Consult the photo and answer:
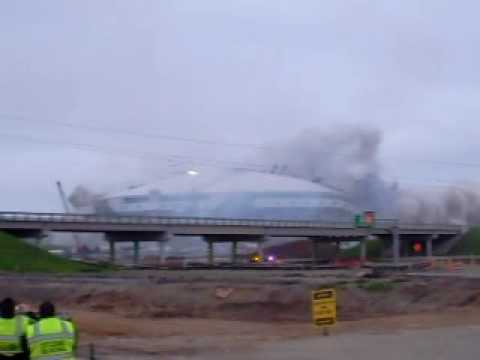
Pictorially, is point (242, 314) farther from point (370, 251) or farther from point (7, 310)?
point (370, 251)

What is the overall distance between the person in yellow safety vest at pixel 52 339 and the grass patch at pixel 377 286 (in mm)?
35836

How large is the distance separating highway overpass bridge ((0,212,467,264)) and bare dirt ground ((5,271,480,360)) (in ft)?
156

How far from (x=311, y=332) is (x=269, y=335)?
5.81 feet

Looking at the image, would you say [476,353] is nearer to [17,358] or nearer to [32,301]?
[17,358]

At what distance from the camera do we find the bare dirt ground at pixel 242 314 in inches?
1027

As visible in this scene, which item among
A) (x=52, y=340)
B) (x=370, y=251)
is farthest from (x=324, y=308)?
(x=370, y=251)

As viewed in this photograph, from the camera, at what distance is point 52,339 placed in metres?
11.4

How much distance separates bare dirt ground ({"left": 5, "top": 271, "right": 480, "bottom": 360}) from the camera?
2609 cm

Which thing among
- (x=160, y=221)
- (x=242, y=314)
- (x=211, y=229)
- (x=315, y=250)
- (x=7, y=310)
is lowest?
(x=242, y=314)

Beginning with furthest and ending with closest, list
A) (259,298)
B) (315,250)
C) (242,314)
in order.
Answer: (315,250) < (259,298) < (242,314)

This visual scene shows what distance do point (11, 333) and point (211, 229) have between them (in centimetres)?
11561

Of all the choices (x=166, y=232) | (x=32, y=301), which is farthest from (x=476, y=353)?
(x=166, y=232)

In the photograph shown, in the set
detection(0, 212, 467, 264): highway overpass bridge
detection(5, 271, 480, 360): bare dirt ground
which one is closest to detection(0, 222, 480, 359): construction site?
detection(5, 271, 480, 360): bare dirt ground

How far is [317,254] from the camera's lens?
164250 mm
